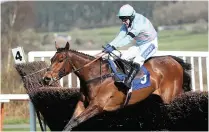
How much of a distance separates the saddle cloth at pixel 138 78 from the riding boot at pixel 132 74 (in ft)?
0.18

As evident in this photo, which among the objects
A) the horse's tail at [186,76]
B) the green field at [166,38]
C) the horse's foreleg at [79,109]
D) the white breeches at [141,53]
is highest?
the white breeches at [141,53]

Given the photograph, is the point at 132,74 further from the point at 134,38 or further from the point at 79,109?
the point at 79,109

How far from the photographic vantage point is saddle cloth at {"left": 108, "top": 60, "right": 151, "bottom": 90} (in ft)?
30.0

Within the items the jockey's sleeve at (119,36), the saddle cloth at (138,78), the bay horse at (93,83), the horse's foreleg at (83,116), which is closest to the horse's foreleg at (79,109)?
the bay horse at (93,83)

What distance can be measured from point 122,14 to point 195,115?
1.71m

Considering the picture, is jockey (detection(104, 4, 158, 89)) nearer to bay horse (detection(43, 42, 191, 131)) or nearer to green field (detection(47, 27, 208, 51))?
bay horse (detection(43, 42, 191, 131))

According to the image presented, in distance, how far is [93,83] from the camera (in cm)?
905

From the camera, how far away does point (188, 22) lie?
89.1 ft

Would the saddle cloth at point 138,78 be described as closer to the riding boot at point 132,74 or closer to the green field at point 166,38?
the riding boot at point 132,74

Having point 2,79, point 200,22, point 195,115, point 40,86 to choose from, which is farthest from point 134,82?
point 200,22

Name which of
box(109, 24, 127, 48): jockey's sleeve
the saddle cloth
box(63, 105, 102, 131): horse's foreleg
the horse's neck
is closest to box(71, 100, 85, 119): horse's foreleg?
box(63, 105, 102, 131): horse's foreleg

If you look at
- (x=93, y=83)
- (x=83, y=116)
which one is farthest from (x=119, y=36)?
(x=83, y=116)

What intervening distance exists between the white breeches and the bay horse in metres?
0.17

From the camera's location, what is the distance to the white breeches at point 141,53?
30.8ft
